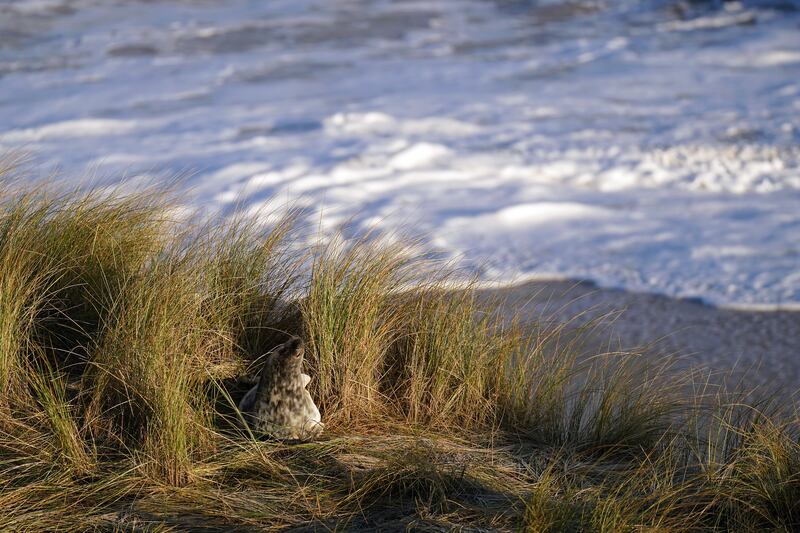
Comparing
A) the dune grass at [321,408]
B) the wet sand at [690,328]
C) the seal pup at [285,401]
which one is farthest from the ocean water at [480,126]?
the seal pup at [285,401]

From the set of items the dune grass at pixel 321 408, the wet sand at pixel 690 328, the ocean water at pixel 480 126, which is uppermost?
the dune grass at pixel 321 408

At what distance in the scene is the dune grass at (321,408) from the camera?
2.45 meters

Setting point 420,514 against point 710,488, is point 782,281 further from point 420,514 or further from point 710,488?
point 420,514

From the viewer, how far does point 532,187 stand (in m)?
7.12

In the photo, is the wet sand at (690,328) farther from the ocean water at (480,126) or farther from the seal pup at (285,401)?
the seal pup at (285,401)

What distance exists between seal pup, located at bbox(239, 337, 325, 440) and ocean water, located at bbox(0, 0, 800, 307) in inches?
41.6

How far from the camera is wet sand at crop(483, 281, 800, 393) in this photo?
4152mm

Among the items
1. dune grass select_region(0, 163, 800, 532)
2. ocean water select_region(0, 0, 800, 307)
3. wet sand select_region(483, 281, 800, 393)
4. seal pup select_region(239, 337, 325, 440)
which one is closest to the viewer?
dune grass select_region(0, 163, 800, 532)

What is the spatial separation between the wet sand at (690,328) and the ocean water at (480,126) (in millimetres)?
179

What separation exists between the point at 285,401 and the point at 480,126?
21.2 feet

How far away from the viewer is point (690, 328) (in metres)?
4.66

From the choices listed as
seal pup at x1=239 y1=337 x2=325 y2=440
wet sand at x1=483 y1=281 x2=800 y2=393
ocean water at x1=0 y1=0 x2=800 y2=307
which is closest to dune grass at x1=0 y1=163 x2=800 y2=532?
seal pup at x1=239 y1=337 x2=325 y2=440

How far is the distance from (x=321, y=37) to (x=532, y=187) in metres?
7.54

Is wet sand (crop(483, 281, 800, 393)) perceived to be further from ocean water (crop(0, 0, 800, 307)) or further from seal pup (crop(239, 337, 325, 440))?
seal pup (crop(239, 337, 325, 440))
